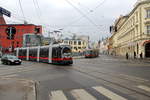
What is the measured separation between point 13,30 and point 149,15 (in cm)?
3683

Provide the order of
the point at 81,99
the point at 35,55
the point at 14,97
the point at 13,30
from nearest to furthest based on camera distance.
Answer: the point at 81,99, the point at 14,97, the point at 13,30, the point at 35,55

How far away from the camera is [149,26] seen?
141 feet

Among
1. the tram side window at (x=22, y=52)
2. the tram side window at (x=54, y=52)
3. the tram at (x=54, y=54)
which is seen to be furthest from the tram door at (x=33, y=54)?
the tram side window at (x=54, y=52)

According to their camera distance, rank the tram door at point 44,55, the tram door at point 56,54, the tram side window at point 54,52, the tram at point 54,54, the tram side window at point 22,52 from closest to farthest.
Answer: the tram at point 54,54 → the tram door at point 56,54 → the tram side window at point 54,52 → the tram door at point 44,55 → the tram side window at point 22,52

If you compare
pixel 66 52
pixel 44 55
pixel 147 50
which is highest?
pixel 147 50

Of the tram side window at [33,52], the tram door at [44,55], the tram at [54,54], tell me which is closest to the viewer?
the tram at [54,54]

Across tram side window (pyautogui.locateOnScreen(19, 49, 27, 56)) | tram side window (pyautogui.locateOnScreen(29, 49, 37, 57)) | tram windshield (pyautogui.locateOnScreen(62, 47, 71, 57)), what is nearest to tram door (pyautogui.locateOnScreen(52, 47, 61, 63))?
tram windshield (pyautogui.locateOnScreen(62, 47, 71, 57))

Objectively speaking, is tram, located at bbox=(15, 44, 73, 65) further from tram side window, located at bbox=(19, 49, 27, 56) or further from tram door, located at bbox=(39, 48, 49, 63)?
tram side window, located at bbox=(19, 49, 27, 56)

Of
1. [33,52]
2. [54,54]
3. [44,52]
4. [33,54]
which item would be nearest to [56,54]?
[54,54]

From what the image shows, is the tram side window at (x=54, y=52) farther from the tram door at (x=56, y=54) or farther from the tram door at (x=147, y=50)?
the tram door at (x=147, y=50)

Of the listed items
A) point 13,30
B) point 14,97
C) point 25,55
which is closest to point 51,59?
point 13,30

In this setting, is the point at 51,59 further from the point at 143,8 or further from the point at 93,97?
the point at 143,8

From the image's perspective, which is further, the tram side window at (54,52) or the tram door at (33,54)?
the tram door at (33,54)

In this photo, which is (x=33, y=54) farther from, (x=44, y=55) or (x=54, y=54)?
(x=54, y=54)
